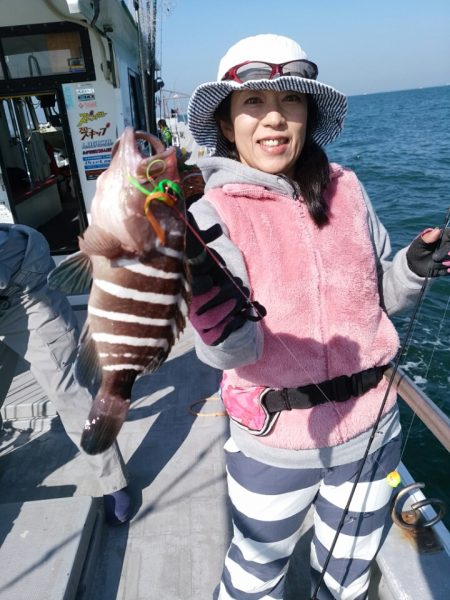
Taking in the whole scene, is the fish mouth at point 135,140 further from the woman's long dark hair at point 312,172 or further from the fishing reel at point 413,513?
the fishing reel at point 413,513

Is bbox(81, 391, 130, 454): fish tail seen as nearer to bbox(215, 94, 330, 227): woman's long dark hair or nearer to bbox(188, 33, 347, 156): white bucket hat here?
bbox(215, 94, 330, 227): woman's long dark hair

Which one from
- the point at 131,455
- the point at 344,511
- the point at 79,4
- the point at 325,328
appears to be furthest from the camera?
the point at 79,4

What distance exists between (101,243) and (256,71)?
95cm

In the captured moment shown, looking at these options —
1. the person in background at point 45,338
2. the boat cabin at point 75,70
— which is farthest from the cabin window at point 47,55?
the person in background at point 45,338

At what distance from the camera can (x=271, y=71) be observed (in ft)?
5.48

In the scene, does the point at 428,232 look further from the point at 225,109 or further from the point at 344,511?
the point at 344,511

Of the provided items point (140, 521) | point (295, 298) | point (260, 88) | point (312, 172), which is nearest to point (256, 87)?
point (260, 88)

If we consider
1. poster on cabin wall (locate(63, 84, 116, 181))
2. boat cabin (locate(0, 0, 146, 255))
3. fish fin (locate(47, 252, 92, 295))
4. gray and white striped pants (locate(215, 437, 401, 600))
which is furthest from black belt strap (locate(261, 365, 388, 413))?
poster on cabin wall (locate(63, 84, 116, 181))

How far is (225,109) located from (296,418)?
51.7 inches

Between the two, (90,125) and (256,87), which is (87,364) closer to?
(256,87)

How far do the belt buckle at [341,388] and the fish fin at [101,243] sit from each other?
104 centimetres

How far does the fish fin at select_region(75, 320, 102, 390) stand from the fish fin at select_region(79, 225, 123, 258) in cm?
30

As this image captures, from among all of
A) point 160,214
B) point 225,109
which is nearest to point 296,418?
point 160,214

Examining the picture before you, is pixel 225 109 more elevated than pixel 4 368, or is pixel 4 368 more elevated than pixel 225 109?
pixel 225 109
